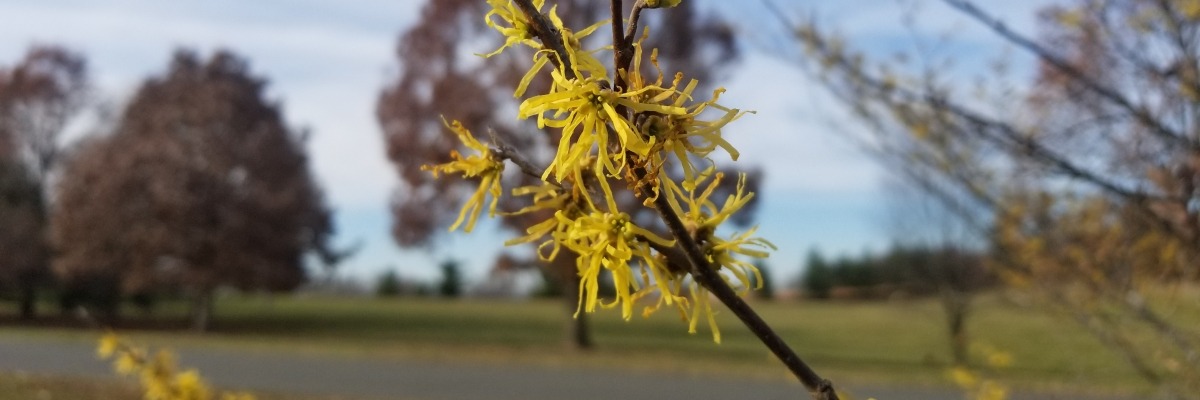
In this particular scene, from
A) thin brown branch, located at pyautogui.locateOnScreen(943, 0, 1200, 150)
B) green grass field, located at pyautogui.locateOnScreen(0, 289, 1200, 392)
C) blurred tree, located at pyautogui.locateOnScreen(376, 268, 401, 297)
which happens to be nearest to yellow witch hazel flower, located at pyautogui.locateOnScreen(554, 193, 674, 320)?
thin brown branch, located at pyautogui.locateOnScreen(943, 0, 1200, 150)

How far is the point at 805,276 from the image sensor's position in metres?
39.4

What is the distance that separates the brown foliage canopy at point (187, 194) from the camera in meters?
24.1

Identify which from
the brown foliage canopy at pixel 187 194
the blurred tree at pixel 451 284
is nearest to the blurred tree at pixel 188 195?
the brown foliage canopy at pixel 187 194

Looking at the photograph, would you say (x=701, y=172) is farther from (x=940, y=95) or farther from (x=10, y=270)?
(x=10, y=270)

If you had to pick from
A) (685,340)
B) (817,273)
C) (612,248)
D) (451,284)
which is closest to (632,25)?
(612,248)

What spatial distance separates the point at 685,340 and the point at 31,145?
20.5m

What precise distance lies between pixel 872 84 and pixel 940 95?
25 cm

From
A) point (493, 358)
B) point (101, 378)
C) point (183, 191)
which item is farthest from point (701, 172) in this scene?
point (183, 191)

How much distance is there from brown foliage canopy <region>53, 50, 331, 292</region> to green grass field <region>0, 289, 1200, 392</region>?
5.97ft

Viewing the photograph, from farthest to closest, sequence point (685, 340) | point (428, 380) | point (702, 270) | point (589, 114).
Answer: point (685, 340), point (428, 380), point (702, 270), point (589, 114)

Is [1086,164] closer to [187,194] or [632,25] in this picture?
[632,25]

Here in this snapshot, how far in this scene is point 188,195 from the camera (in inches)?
944

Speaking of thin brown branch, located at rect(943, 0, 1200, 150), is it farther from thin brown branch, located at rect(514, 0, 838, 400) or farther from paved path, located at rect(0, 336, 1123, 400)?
paved path, located at rect(0, 336, 1123, 400)

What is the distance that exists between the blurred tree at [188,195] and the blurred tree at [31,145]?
8.08 feet
